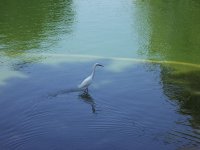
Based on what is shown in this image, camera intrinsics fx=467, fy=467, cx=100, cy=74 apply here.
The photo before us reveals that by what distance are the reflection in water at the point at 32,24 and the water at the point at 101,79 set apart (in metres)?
0.05

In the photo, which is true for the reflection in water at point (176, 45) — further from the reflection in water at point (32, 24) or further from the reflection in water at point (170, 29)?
the reflection in water at point (32, 24)

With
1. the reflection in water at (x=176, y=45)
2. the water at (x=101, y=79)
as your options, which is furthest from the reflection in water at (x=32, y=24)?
the reflection in water at (x=176, y=45)

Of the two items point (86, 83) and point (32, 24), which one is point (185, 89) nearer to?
point (86, 83)

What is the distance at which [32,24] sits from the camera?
25719 millimetres

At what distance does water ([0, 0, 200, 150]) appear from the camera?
474 inches

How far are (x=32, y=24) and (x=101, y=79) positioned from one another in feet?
34.2

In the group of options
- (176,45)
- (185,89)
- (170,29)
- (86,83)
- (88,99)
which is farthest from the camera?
(170,29)

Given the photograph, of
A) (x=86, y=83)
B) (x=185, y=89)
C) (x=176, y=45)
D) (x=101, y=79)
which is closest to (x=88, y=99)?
(x=86, y=83)

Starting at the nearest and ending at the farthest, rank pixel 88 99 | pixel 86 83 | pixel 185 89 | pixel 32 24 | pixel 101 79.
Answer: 1. pixel 88 99
2. pixel 86 83
3. pixel 185 89
4. pixel 101 79
5. pixel 32 24

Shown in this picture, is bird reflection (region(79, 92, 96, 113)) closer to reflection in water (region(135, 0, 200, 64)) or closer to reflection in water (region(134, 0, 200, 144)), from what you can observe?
reflection in water (region(134, 0, 200, 144))

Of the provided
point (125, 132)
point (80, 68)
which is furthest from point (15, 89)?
point (125, 132)

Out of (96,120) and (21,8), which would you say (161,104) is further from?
(21,8)

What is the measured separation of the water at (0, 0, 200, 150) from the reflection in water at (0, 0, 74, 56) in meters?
0.05

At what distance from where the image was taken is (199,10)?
29.5m
